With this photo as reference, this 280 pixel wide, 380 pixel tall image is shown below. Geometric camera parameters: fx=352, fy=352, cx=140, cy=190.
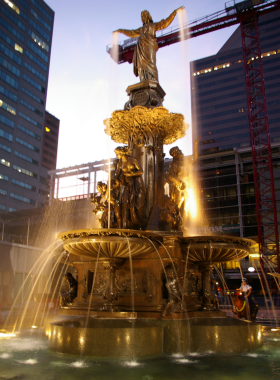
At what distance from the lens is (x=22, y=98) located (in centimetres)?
7350

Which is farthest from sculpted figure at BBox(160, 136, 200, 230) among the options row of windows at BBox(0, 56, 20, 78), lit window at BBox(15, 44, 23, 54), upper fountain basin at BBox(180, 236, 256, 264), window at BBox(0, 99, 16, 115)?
lit window at BBox(15, 44, 23, 54)

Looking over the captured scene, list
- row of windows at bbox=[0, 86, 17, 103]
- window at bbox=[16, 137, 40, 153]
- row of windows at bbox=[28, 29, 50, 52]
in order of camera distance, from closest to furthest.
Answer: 1. row of windows at bbox=[0, 86, 17, 103]
2. window at bbox=[16, 137, 40, 153]
3. row of windows at bbox=[28, 29, 50, 52]

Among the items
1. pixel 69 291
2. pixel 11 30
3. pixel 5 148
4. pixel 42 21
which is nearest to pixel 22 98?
pixel 5 148

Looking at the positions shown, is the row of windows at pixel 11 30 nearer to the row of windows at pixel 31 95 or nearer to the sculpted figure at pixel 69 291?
the row of windows at pixel 31 95

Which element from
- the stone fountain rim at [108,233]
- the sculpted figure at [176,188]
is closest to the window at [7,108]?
the sculpted figure at [176,188]

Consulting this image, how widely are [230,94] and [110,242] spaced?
289 ft

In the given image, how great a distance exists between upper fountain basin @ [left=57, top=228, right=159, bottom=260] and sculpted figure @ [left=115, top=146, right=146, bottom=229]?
1810mm

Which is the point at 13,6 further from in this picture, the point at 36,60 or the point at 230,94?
the point at 230,94

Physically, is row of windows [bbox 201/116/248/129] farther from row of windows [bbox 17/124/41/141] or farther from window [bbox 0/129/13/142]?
window [bbox 0/129/13/142]

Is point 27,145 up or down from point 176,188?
up

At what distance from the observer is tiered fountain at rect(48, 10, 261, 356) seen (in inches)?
261

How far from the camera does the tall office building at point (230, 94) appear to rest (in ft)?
279

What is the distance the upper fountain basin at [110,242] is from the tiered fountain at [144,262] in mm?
22

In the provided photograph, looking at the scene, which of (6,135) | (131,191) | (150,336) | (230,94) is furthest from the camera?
(230,94)
